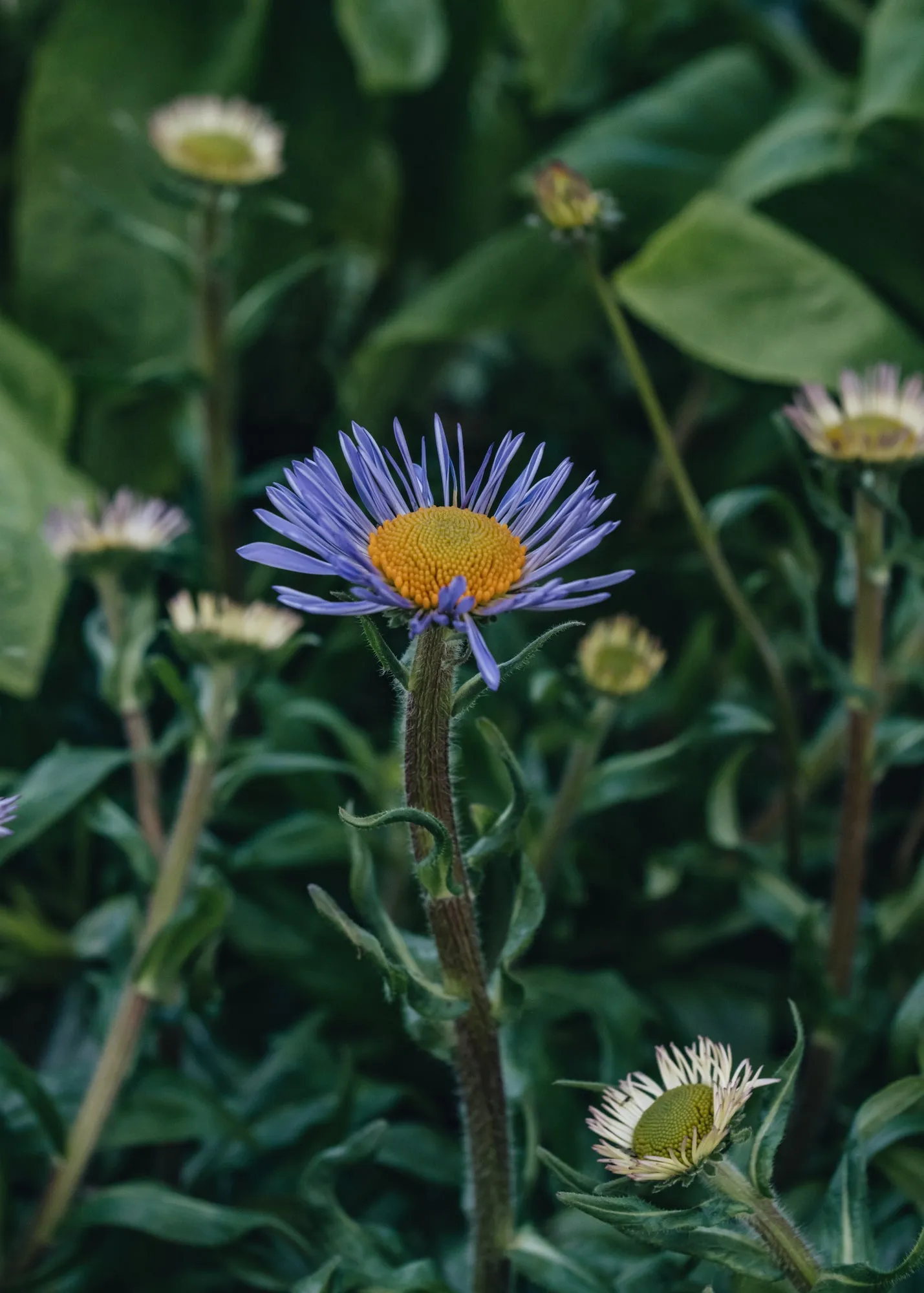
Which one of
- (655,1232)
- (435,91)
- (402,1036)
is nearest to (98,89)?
(435,91)

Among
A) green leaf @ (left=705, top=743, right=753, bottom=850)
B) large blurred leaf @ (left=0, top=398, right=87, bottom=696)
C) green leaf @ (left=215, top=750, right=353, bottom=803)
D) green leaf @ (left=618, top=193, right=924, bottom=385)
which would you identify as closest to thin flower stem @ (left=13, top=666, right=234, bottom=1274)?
green leaf @ (left=215, top=750, right=353, bottom=803)

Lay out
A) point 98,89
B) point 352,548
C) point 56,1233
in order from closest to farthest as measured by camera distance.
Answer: point 352,548
point 56,1233
point 98,89

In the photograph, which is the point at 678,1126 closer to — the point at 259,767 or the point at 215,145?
the point at 259,767

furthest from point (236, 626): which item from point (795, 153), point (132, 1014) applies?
point (795, 153)

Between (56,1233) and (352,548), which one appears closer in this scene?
(352,548)

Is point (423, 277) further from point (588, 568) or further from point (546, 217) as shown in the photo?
point (546, 217)

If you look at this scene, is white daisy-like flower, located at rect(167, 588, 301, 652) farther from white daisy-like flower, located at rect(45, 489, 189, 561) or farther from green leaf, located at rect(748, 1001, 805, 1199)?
green leaf, located at rect(748, 1001, 805, 1199)
